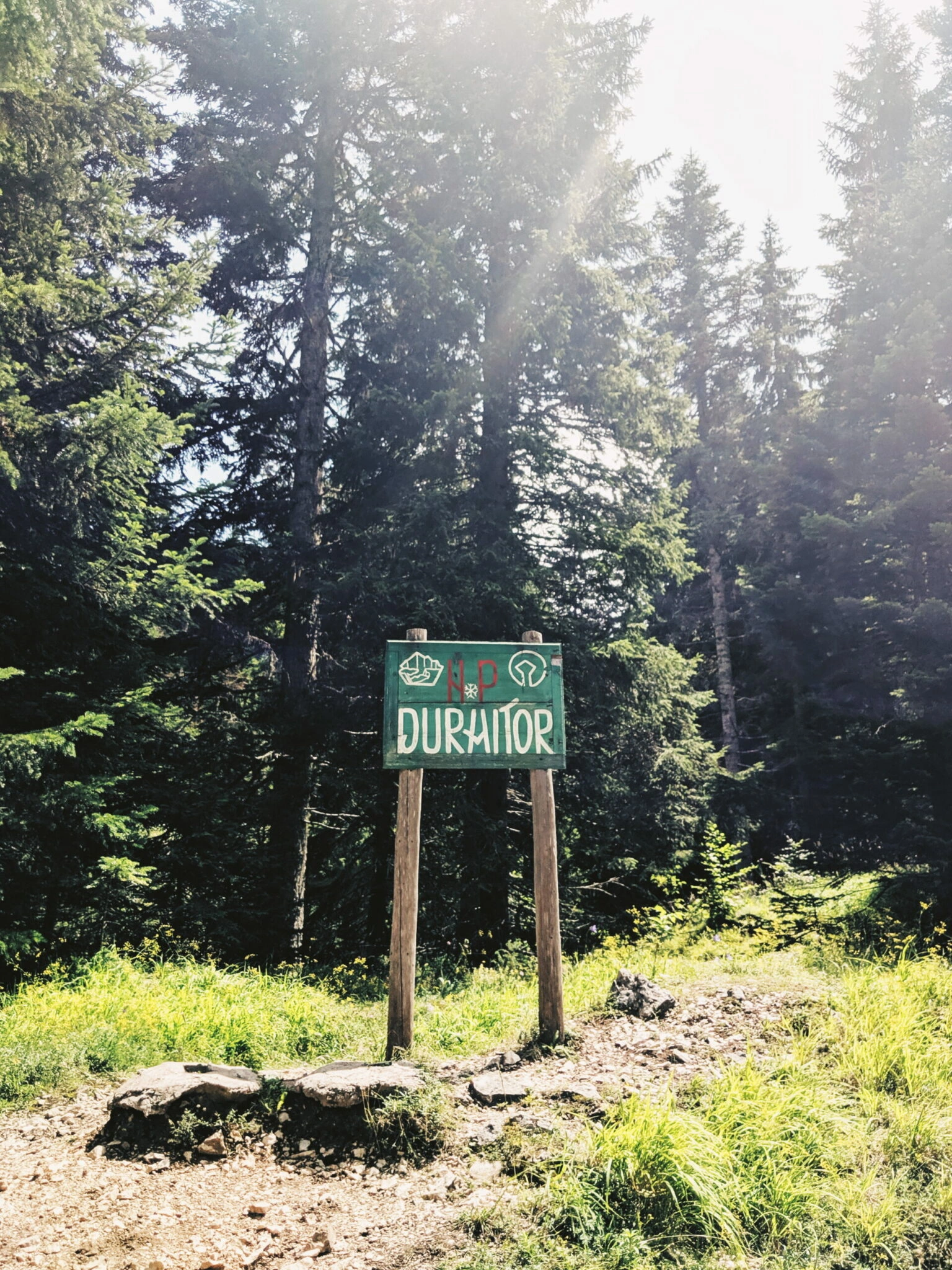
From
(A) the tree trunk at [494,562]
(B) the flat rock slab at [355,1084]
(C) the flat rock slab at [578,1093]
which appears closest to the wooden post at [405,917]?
(B) the flat rock slab at [355,1084]

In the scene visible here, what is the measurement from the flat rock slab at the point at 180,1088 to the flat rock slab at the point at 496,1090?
1300 millimetres

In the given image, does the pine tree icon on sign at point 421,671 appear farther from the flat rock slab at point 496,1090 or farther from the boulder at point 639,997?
the boulder at point 639,997

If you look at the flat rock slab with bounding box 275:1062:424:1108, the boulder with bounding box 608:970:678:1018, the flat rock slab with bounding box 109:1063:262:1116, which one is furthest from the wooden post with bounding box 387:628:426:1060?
the boulder with bounding box 608:970:678:1018

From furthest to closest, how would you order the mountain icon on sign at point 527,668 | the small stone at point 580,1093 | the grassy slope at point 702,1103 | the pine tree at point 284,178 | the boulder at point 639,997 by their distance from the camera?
the pine tree at point 284,178 < the boulder at point 639,997 < the mountain icon on sign at point 527,668 < the small stone at point 580,1093 < the grassy slope at point 702,1103

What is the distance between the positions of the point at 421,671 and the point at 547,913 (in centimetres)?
196

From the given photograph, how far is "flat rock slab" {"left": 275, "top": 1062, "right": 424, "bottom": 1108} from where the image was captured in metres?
4.05

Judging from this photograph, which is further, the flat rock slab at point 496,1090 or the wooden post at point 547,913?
the wooden post at point 547,913

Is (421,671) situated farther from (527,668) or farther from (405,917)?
(405,917)

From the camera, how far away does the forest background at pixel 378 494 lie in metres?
7.89

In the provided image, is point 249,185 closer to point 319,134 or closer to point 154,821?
point 319,134

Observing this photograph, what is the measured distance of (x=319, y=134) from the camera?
13117 mm

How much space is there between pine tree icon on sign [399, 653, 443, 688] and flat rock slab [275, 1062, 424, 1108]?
2.41m

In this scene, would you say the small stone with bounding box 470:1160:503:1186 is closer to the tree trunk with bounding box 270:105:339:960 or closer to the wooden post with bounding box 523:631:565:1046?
the wooden post with bounding box 523:631:565:1046

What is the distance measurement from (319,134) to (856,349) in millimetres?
10493
